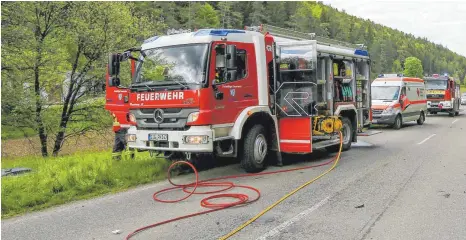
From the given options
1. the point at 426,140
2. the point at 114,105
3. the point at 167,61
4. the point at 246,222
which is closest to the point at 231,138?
the point at 167,61

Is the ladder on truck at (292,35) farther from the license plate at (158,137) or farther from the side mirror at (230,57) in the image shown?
the license plate at (158,137)

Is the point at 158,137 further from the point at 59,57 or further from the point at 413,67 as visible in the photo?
the point at 413,67

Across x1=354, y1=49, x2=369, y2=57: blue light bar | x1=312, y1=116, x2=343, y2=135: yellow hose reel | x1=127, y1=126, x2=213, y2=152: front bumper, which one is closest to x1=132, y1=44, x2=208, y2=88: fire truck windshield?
x1=127, y1=126, x2=213, y2=152: front bumper

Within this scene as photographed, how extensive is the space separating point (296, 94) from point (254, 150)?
183cm

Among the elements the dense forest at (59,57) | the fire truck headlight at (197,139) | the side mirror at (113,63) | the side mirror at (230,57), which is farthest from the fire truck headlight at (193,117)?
the dense forest at (59,57)

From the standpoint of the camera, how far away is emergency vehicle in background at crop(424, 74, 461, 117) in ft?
92.7

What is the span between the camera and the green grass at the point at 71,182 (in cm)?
641

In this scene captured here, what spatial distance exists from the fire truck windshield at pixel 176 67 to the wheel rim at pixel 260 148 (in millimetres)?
1950

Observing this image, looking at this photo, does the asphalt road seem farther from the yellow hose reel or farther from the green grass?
the yellow hose reel

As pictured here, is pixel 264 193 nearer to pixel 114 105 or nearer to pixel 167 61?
pixel 167 61

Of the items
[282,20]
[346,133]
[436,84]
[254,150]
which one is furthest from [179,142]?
[282,20]

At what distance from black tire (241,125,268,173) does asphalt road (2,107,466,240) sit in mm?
428

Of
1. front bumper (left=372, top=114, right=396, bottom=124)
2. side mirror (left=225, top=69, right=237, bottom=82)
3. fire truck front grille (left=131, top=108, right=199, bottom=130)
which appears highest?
side mirror (left=225, top=69, right=237, bottom=82)

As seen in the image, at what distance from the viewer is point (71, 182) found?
24.0ft
